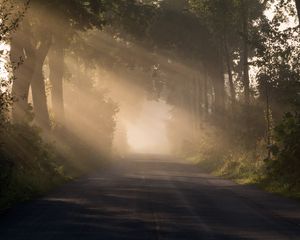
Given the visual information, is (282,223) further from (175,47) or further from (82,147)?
(175,47)

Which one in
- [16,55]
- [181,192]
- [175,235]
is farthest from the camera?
[16,55]

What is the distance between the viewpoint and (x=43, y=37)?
35.4m

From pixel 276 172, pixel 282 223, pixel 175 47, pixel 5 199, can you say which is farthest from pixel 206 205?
pixel 175 47

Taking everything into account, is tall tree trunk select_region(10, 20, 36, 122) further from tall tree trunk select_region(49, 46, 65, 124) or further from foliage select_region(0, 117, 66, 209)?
tall tree trunk select_region(49, 46, 65, 124)

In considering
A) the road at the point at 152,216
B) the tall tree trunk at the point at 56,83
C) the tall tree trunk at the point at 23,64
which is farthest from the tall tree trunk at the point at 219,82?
the road at the point at 152,216

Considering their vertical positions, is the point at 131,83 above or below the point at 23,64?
above

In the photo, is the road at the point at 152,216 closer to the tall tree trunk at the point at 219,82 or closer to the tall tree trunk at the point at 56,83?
the tall tree trunk at the point at 56,83

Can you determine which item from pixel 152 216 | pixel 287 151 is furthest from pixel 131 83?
pixel 152 216

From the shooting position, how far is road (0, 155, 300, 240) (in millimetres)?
13109

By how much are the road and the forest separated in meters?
2.23

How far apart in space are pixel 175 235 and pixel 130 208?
502cm

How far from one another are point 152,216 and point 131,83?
73.2 metres

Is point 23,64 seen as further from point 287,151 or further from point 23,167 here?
point 287,151

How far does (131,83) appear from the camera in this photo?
88812 millimetres
